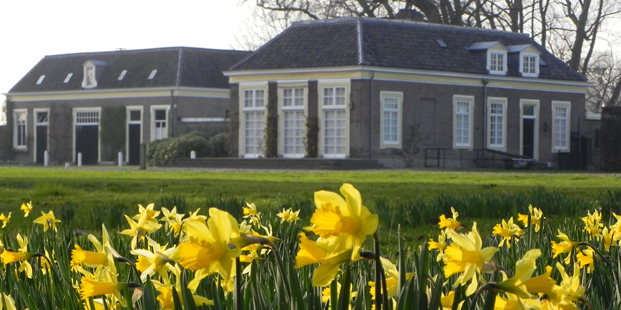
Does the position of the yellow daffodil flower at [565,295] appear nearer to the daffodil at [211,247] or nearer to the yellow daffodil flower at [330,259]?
the yellow daffodil flower at [330,259]

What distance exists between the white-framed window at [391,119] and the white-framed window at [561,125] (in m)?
7.12

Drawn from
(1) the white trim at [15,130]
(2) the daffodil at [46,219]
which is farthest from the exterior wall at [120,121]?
(2) the daffodil at [46,219]

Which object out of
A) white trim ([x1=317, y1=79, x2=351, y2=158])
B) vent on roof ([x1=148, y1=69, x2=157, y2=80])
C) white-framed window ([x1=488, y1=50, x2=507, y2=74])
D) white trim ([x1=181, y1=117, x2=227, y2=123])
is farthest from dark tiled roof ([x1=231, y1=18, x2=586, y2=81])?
vent on roof ([x1=148, y1=69, x2=157, y2=80])

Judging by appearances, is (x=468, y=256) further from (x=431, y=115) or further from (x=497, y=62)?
(x=497, y=62)

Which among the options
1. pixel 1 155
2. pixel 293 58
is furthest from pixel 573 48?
pixel 1 155

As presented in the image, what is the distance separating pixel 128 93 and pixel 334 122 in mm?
13030

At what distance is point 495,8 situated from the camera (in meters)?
40.1

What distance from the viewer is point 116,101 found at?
41.9m

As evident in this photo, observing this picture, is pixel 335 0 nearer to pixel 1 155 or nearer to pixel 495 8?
pixel 495 8

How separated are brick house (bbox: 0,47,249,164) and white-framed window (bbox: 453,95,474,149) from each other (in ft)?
33.2

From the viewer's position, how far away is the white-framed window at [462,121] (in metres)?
33.7

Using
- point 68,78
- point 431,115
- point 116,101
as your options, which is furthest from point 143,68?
point 431,115

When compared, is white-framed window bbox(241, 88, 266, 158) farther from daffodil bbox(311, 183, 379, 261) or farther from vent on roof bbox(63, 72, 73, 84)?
daffodil bbox(311, 183, 379, 261)

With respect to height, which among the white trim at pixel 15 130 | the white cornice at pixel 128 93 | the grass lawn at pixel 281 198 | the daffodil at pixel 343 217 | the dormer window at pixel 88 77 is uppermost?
the dormer window at pixel 88 77
